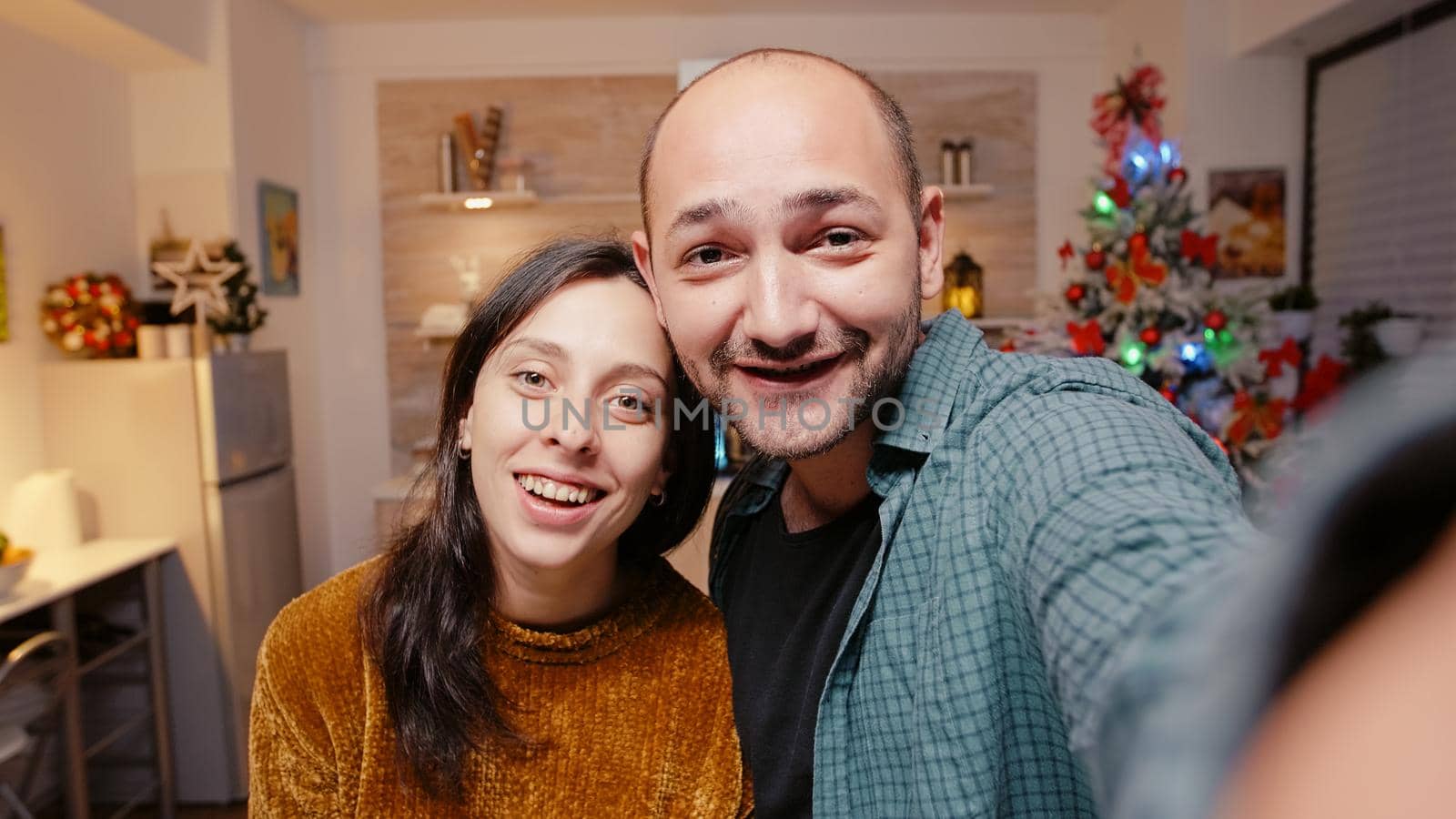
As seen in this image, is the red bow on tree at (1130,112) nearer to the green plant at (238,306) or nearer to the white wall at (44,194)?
the green plant at (238,306)

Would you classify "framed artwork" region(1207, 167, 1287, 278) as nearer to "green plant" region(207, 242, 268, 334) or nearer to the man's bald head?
the man's bald head

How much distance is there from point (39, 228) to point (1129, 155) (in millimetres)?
4033

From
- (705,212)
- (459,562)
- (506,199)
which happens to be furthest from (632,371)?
(506,199)

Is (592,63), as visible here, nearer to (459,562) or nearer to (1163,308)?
(1163,308)

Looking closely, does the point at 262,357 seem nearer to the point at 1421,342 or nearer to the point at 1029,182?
the point at 1029,182

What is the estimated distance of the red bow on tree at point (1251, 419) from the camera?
303 centimetres

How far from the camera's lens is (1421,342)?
305 centimetres

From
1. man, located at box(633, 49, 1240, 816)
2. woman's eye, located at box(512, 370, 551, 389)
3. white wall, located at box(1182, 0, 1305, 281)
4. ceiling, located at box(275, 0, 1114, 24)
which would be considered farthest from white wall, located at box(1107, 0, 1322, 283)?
woman's eye, located at box(512, 370, 551, 389)

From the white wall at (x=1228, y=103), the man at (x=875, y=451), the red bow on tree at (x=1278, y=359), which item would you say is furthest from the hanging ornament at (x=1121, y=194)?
the man at (x=875, y=451)

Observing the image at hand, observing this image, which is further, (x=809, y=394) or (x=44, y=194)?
(x=44, y=194)

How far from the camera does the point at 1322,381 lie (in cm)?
322

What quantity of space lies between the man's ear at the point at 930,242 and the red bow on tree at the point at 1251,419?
239 centimetres

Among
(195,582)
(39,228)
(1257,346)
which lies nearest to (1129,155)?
(1257,346)

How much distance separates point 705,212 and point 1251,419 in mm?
2773
